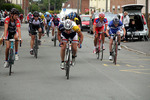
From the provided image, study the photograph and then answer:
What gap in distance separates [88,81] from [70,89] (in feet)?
4.30

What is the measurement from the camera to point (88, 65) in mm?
13617

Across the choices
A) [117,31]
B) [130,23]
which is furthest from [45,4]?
→ [117,31]

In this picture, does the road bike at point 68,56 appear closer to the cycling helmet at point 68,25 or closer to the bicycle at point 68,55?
the bicycle at point 68,55

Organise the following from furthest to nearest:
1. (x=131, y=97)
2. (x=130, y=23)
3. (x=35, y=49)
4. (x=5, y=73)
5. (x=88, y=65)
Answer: (x=130, y=23) < (x=35, y=49) < (x=88, y=65) < (x=5, y=73) < (x=131, y=97)

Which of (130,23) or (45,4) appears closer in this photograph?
(130,23)

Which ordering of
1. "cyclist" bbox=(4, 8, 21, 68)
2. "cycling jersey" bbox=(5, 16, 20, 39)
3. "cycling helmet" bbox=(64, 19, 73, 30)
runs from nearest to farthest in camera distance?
"cycling helmet" bbox=(64, 19, 73, 30) → "cyclist" bbox=(4, 8, 21, 68) → "cycling jersey" bbox=(5, 16, 20, 39)

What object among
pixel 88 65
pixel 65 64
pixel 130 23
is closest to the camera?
pixel 65 64

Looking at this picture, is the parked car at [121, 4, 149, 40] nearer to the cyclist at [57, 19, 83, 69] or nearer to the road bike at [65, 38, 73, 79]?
the cyclist at [57, 19, 83, 69]

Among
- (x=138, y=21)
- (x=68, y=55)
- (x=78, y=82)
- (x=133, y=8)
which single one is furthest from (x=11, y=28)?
(x=133, y=8)

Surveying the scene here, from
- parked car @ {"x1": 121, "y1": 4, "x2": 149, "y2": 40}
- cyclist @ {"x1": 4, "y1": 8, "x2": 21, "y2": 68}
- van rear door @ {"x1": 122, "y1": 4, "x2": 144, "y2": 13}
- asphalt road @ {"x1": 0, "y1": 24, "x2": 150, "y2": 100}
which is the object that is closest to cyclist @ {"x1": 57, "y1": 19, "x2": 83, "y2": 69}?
asphalt road @ {"x1": 0, "y1": 24, "x2": 150, "y2": 100}

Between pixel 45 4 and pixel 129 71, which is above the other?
pixel 45 4

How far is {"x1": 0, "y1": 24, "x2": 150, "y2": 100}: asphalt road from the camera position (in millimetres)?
7984

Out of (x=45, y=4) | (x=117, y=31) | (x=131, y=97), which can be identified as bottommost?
(x=131, y=97)

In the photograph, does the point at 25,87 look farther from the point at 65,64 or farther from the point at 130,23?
the point at 130,23
